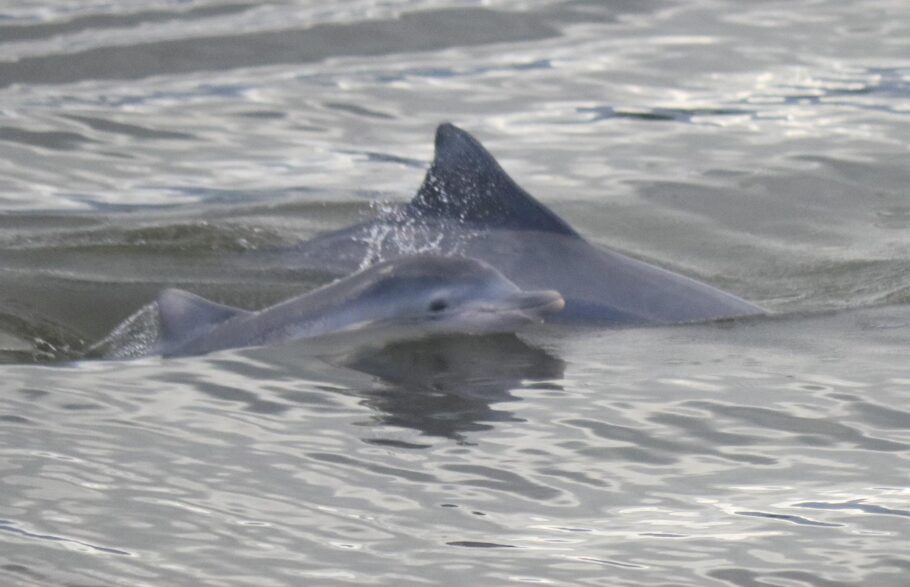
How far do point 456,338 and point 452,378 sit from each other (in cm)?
57

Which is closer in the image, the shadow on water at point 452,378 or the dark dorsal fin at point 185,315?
the shadow on water at point 452,378

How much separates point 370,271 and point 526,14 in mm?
10181

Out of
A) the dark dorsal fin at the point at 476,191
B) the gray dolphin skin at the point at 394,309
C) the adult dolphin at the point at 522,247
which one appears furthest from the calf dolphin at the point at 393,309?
the dark dorsal fin at the point at 476,191

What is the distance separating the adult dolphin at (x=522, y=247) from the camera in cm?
809

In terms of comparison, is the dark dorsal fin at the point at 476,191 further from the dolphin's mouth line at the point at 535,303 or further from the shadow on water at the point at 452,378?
the dolphin's mouth line at the point at 535,303

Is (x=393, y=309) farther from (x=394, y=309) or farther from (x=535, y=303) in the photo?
(x=535, y=303)

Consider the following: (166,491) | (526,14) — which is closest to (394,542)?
(166,491)

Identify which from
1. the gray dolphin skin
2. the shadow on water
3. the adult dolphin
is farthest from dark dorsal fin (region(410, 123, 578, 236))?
the gray dolphin skin

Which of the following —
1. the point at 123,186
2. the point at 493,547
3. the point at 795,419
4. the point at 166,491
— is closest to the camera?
the point at 493,547

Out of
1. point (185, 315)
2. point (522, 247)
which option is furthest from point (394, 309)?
point (522, 247)

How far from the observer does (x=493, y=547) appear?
209 inches

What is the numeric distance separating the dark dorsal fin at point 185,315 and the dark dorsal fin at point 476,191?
139 cm

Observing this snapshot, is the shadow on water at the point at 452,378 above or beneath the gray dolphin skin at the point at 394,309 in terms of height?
beneath

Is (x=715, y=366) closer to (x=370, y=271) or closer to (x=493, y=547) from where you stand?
(x=370, y=271)
